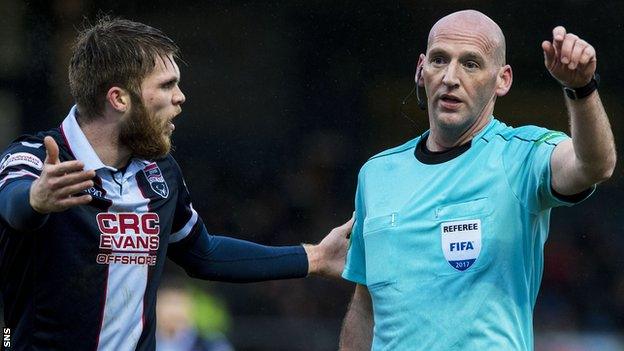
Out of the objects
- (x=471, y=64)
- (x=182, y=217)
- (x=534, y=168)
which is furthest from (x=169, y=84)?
(x=534, y=168)

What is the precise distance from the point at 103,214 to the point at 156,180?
0.90 feet

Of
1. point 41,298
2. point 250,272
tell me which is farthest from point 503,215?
point 41,298

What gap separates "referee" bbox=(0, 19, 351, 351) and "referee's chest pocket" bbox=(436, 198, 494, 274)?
1005 mm

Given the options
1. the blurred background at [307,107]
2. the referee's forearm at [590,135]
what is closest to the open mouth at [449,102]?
the referee's forearm at [590,135]

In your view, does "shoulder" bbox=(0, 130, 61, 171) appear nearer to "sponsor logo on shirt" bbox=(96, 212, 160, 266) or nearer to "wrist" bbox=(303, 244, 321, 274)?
"sponsor logo on shirt" bbox=(96, 212, 160, 266)

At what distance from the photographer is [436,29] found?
157 inches

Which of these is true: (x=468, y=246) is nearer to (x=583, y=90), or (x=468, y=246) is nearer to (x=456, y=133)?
(x=456, y=133)

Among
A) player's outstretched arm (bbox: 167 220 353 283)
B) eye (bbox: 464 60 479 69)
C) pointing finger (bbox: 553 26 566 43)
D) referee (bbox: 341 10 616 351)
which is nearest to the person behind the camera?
pointing finger (bbox: 553 26 566 43)

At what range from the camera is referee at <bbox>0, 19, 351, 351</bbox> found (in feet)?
12.7

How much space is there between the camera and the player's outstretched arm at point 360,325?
421cm

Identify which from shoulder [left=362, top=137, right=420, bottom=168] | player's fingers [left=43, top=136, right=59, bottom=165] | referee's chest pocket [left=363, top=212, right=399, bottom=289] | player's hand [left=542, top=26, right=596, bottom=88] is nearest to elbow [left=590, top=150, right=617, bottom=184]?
player's hand [left=542, top=26, right=596, bottom=88]

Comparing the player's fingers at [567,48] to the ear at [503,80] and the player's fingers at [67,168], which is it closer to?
the ear at [503,80]

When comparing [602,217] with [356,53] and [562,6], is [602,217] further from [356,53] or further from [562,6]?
[356,53]

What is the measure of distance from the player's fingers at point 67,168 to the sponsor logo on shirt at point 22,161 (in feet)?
1.48
